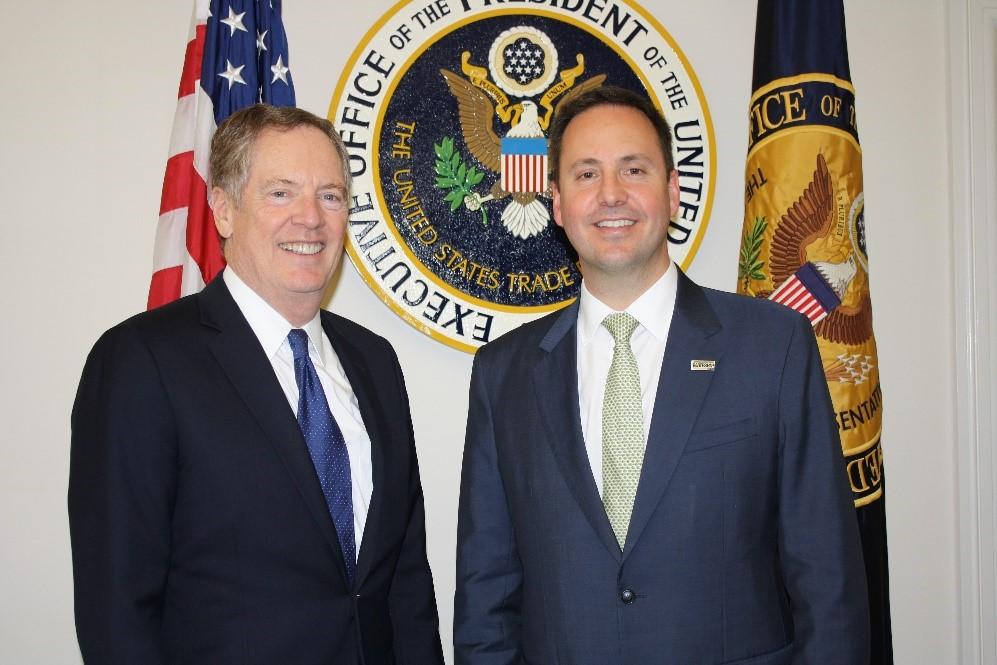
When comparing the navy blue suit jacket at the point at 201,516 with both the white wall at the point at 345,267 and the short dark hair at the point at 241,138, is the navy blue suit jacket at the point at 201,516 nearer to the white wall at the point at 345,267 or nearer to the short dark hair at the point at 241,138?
the short dark hair at the point at 241,138

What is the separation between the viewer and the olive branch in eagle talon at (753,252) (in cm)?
248

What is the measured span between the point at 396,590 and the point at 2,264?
1592 millimetres

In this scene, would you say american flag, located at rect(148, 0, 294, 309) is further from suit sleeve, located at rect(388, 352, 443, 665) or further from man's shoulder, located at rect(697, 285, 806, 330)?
man's shoulder, located at rect(697, 285, 806, 330)

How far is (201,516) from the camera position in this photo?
1544 millimetres

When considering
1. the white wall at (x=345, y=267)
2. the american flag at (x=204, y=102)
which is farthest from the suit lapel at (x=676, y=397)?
the american flag at (x=204, y=102)

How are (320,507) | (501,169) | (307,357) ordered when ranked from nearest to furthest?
(320,507) < (307,357) < (501,169)

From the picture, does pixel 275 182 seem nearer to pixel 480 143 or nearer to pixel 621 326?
pixel 621 326

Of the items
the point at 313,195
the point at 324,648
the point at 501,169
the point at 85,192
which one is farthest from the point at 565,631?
the point at 85,192

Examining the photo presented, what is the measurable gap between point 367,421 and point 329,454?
0.49 feet

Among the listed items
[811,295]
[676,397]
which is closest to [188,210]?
Result: [676,397]

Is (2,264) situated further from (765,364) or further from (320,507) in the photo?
(765,364)

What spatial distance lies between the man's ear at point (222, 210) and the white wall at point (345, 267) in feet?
3.12

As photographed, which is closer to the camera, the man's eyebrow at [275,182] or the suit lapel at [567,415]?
the suit lapel at [567,415]

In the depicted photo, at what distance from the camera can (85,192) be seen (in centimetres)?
261
